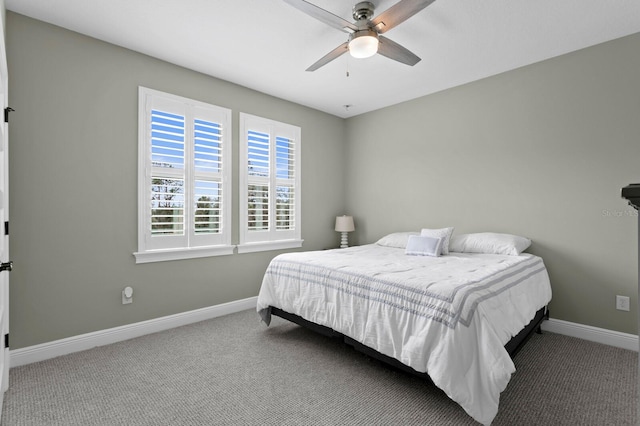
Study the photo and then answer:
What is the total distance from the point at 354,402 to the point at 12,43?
353 cm

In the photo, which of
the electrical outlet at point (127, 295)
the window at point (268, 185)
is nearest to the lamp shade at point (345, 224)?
the window at point (268, 185)

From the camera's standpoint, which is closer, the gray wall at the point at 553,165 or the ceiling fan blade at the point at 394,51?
the ceiling fan blade at the point at 394,51

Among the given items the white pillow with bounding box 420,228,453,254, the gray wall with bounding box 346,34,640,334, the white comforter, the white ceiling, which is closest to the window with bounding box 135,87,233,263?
the white ceiling

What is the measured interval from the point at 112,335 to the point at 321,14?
3100 mm

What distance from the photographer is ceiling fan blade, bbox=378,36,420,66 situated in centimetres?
239

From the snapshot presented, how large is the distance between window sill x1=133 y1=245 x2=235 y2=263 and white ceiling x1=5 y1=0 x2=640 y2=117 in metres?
1.90

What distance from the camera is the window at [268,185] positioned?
12.7ft

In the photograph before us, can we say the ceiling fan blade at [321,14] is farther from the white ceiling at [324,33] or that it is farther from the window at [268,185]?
the window at [268,185]

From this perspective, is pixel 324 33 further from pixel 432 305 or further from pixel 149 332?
pixel 149 332

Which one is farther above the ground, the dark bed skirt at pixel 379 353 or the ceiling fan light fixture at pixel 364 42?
the ceiling fan light fixture at pixel 364 42

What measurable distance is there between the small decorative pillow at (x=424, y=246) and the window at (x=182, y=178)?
79.1 inches

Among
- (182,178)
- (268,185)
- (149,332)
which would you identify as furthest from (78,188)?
(268,185)

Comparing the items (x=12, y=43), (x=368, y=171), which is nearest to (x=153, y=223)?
(x=12, y=43)

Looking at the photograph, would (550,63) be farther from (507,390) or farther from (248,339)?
(248,339)
